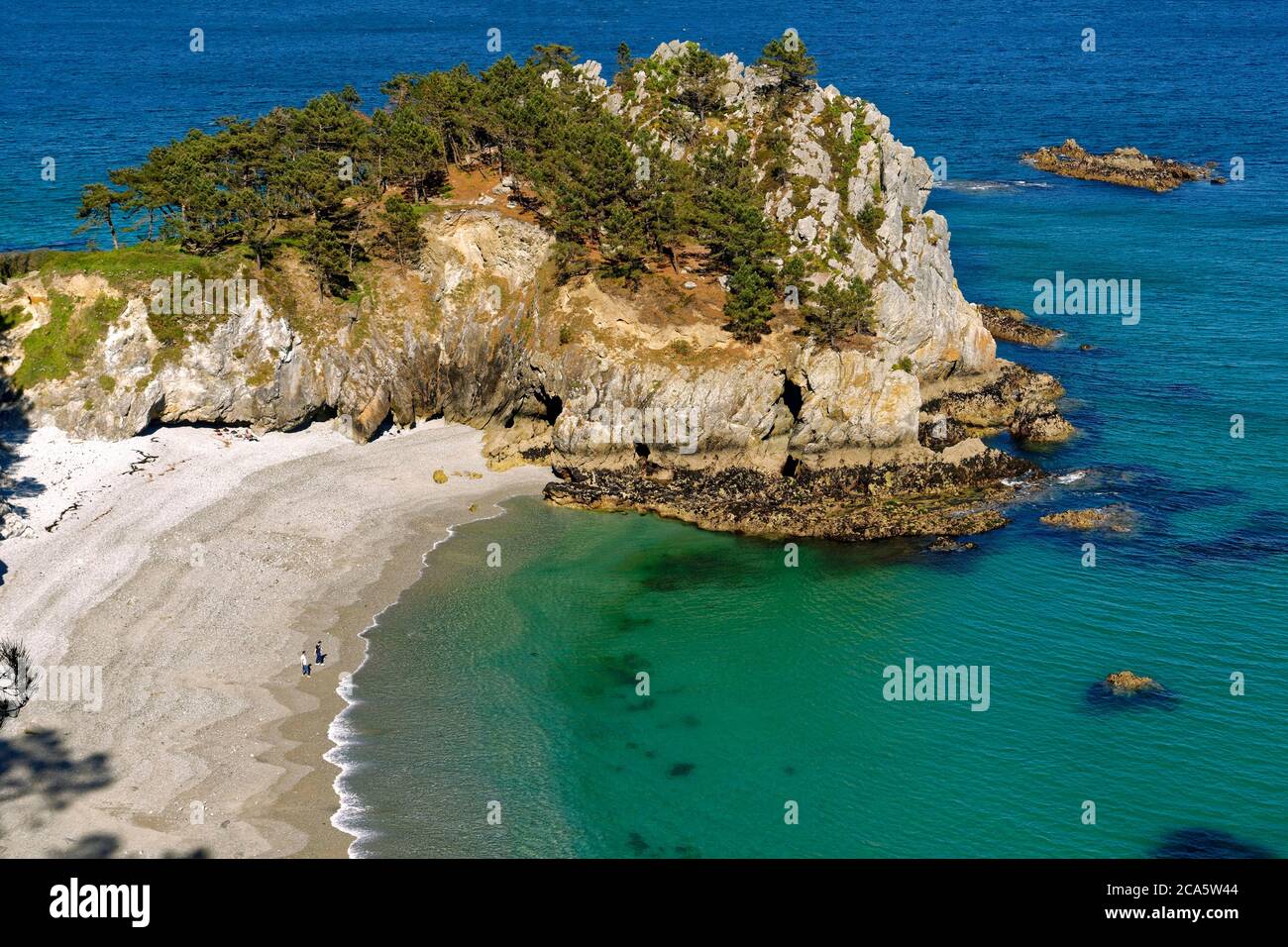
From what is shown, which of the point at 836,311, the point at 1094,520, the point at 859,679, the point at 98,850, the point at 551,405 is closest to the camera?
the point at 98,850

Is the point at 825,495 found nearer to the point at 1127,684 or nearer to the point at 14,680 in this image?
the point at 1127,684

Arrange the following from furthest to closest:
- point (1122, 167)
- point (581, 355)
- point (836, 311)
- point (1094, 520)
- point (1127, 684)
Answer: point (1122, 167) < point (581, 355) < point (836, 311) < point (1094, 520) < point (1127, 684)

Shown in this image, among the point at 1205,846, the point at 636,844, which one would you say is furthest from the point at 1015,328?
the point at 636,844

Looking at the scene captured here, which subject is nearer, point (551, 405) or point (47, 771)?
point (47, 771)

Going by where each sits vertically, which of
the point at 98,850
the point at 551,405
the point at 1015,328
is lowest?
the point at 98,850

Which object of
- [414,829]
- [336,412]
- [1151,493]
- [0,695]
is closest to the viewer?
[414,829]

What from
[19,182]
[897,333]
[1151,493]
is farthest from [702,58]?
[19,182]
